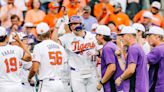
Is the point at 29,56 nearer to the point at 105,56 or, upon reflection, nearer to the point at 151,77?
the point at 105,56

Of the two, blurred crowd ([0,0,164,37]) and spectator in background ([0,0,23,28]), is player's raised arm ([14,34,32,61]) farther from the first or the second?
spectator in background ([0,0,23,28])

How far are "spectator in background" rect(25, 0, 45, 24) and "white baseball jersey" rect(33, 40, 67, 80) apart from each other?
21.2ft

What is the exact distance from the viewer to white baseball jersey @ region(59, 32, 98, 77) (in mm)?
13773

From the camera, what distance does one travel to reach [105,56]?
514 inches

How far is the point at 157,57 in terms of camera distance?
12375mm

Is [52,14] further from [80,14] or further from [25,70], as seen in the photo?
[25,70]

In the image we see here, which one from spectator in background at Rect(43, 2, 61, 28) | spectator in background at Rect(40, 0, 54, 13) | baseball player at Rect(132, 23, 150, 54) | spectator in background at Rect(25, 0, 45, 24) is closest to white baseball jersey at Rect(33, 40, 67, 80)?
baseball player at Rect(132, 23, 150, 54)

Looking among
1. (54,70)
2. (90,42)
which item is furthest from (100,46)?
(54,70)

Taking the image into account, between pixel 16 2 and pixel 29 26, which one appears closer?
pixel 29 26

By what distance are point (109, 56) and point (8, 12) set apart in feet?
22.6

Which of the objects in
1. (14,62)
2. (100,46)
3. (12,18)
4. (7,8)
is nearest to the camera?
(14,62)

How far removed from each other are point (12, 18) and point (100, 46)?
503cm

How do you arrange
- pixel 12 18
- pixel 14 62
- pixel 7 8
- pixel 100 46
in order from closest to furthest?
pixel 14 62, pixel 100 46, pixel 12 18, pixel 7 8

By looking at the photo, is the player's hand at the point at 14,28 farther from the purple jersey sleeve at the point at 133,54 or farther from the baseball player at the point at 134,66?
the purple jersey sleeve at the point at 133,54
